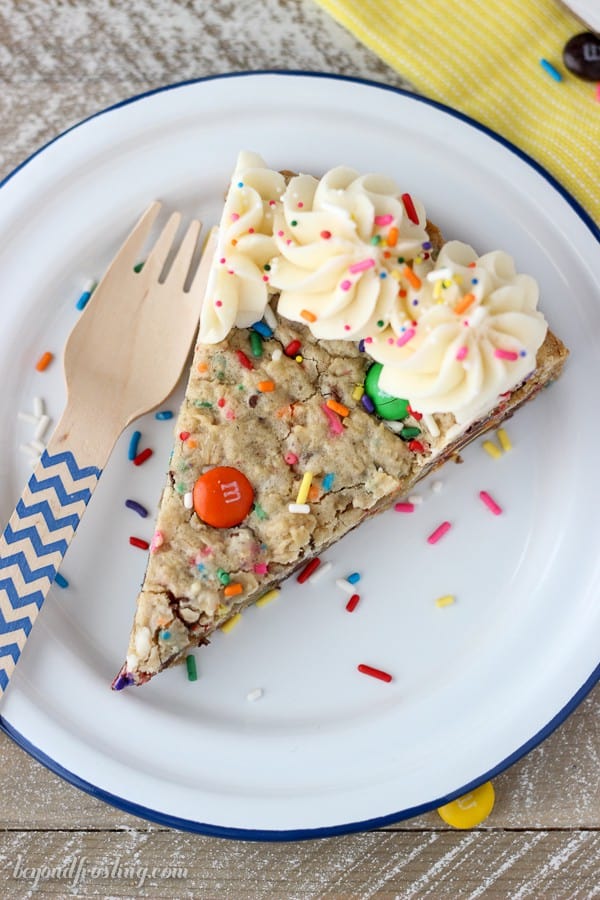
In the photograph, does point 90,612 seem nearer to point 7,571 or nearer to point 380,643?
point 7,571

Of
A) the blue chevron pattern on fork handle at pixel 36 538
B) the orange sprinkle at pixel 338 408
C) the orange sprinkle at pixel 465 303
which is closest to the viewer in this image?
the orange sprinkle at pixel 465 303

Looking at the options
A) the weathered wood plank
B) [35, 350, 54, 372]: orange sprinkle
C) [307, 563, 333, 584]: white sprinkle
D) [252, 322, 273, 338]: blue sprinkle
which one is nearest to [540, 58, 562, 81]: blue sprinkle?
[252, 322, 273, 338]: blue sprinkle

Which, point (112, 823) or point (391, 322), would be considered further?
point (112, 823)

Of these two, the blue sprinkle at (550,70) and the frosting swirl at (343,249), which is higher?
the blue sprinkle at (550,70)

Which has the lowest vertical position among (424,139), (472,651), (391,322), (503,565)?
(472,651)

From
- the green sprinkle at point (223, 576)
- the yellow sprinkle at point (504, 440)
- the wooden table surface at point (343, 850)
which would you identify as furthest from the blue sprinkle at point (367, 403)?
the wooden table surface at point (343, 850)

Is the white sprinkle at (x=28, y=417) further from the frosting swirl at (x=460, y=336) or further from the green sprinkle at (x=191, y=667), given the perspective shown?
the frosting swirl at (x=460, y=336)

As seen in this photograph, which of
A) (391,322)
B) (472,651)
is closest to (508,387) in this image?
(391,322)

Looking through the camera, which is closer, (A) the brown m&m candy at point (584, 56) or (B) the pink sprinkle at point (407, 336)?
(B) the pink sprinkle at point (407, 336)
